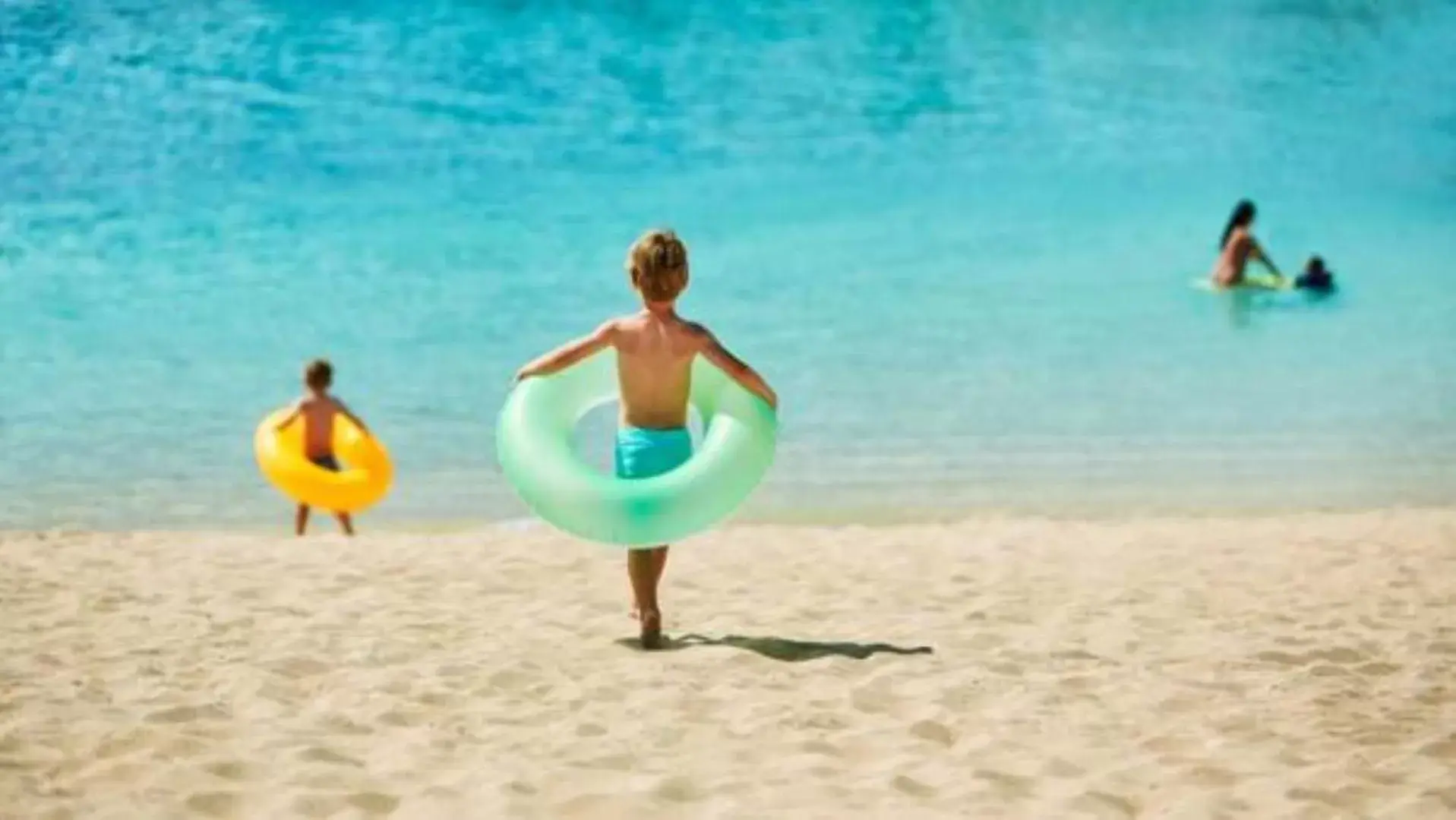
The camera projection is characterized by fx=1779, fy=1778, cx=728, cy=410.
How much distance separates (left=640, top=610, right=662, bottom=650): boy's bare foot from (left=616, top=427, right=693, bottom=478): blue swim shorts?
306 millimetres

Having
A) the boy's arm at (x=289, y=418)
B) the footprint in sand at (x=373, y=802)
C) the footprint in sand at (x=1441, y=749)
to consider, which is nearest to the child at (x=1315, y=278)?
the boy's arm at (x=289, y=418)

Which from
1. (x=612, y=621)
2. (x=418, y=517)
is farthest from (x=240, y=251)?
(x=612, y=621)

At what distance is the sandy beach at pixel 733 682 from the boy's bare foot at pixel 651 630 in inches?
2.1

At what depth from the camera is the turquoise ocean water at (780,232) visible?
729 centimetres

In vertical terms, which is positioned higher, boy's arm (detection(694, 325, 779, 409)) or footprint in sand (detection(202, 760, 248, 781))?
boy's arm (detection(694, 325, 779, 409))

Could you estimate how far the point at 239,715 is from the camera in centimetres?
318

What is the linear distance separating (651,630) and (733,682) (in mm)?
373

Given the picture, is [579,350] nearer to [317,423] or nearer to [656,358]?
[656,358]

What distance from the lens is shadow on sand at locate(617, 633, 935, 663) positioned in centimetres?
375

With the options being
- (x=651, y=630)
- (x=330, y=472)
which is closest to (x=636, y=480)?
(x=651, y=630)

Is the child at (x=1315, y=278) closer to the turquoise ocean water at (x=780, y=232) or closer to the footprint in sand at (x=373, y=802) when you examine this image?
the turquoise ocean water at (x=780, y=232)

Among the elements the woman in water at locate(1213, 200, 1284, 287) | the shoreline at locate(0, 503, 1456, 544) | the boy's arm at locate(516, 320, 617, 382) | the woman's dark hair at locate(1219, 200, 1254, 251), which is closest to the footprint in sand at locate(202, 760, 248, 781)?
the boy's arm at locate(516, 320, 617, 382)

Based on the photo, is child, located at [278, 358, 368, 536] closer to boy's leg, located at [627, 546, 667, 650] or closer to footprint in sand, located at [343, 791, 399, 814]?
boy's leg, located at [627, 546, 667, 650]

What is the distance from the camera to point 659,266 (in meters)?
3.63
